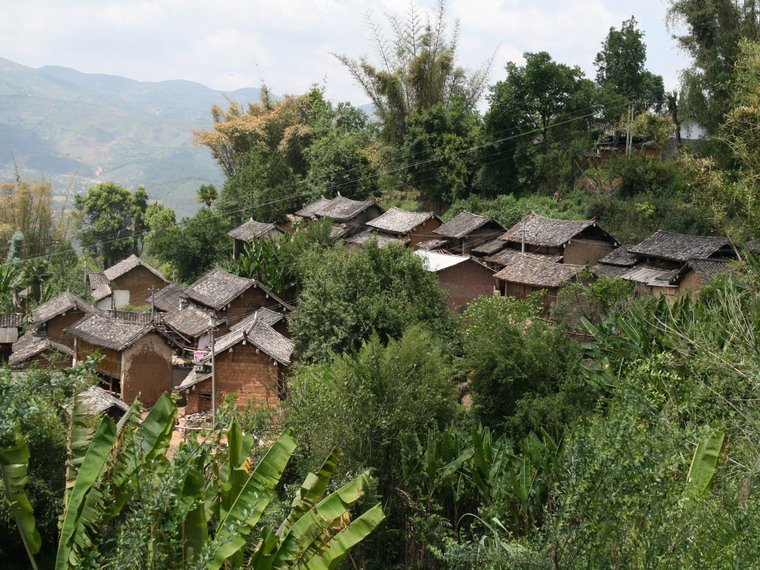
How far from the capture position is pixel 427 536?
926cm

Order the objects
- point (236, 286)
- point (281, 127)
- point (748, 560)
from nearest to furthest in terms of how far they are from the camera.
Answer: point (748, 560)
point (236, 286)
point (281, 127)

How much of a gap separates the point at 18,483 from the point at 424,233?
25.7 meters

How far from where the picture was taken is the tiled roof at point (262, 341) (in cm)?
1845

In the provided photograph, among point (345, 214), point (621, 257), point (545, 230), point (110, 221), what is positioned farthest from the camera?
point (110, 221)

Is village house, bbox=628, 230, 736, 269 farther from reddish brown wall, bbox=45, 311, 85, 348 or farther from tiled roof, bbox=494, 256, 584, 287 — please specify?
reddish brown wall, bbox=45, 311, 85, 348

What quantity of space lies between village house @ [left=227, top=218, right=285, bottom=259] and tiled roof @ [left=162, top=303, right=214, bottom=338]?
8.23 m

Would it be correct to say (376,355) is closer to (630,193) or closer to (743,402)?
(743,402)

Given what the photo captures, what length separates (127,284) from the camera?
36.1 m

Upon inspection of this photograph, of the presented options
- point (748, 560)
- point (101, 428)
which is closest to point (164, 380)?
point (101, 428)

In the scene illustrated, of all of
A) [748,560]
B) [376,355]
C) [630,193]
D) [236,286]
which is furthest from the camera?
[630,193]

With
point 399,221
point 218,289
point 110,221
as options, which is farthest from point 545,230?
point 110,221

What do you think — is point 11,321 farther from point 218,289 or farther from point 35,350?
point 218,289

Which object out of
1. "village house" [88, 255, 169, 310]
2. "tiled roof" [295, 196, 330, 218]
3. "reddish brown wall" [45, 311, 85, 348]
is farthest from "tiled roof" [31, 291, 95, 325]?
"tiled roof" [295, 196, 330, 218]

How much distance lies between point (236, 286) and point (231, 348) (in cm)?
607
